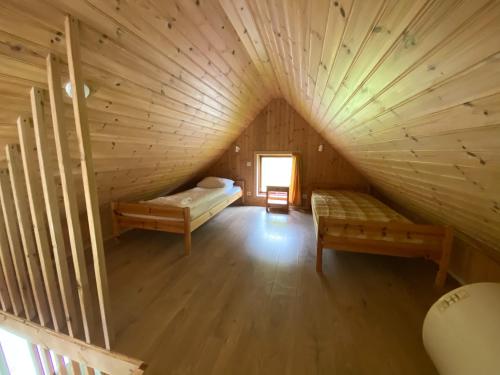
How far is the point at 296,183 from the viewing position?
4621 mm

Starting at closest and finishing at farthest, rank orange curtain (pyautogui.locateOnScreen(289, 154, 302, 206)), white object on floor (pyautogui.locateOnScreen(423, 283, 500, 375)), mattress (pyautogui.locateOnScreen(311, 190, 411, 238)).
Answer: white object on floor (pyautogui.locateOnScreen(423, 283, 500, 375)) → mattress (pyautogui.locateOnScreen(311, 190, 411, 238)) → orange curtain (pyautogui.locateOnScreen(289, 154, 302, 206))

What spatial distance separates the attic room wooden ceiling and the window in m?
2.77

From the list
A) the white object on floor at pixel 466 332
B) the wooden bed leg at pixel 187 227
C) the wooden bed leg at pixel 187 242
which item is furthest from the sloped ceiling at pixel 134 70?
the white object on floor at pixel 466 332

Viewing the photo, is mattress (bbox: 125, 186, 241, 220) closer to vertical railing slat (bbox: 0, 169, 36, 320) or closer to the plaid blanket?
vertical railing slat (bbox: 0, 169, 36, 320)

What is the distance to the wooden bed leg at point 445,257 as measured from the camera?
1.94 meters

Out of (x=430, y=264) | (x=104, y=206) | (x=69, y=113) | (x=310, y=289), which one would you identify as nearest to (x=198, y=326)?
(x=310, y=289)

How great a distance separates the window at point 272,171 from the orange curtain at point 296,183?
13.0 inches

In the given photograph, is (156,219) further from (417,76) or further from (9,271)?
(417,76)

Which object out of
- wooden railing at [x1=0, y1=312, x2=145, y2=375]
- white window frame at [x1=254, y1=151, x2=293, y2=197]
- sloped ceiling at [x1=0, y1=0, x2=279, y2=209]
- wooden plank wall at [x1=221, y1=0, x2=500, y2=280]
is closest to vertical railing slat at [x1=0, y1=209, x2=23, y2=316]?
wooden railing at [x1=0, y1=312, x2=145, y2=375]

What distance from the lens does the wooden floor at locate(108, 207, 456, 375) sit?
53.4 inches

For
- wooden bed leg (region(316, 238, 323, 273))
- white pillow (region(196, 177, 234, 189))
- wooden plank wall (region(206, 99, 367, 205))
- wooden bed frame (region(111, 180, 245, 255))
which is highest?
wooden plank wall (region(206, 99, 367, 205))

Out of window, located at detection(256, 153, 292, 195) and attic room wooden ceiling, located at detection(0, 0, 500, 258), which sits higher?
attic room wooden ceiling, located at detection(0, 0, 500, 258)

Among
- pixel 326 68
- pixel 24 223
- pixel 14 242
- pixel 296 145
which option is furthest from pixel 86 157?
pixel 296 145

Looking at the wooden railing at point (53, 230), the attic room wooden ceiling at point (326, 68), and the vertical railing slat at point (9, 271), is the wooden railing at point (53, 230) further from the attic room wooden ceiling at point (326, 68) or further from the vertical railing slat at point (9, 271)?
the attic room wooden ceiling at point (326, 68)
